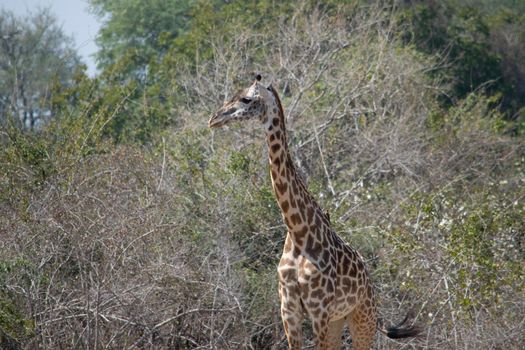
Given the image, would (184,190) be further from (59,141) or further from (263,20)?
(263,20)

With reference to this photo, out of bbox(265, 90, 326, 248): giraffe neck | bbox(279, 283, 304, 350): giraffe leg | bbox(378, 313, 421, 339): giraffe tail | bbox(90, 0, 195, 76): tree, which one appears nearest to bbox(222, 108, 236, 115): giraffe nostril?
bbox(265, 90, 326, 248): giraffe neck

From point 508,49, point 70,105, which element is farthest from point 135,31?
point 70,105

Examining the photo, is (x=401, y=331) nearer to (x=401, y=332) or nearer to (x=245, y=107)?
(x=401, y=332)

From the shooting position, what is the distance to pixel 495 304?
30.0ft

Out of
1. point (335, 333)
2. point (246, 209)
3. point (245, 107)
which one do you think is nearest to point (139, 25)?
point (246, 209)

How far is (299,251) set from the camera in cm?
777

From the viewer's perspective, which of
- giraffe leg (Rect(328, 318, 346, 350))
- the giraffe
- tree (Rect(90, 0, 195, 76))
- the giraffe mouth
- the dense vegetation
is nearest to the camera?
the giraffe mouth

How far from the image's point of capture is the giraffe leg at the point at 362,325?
8.24m

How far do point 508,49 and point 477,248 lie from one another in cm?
1693

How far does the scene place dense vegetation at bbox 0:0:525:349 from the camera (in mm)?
8344

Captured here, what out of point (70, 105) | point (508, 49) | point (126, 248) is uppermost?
point (126, 248)

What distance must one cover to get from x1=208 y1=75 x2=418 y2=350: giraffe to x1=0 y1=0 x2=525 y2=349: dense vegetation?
3.08 feet

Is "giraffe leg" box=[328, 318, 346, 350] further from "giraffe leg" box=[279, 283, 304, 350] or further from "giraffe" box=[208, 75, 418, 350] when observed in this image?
"giraffe leg" box=[279, 283, 304, 350]

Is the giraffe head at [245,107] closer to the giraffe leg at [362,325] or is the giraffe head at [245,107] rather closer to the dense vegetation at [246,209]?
the dense vegetation at [246,209]
